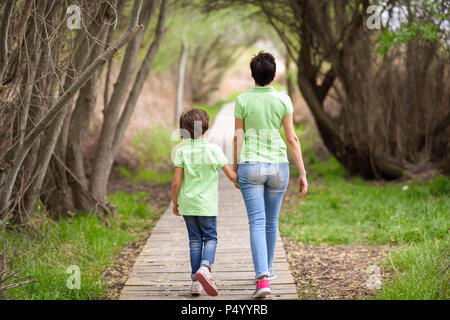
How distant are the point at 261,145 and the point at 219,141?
410 inches

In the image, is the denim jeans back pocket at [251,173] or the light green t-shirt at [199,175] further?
the light green t-shirt at [199,175]

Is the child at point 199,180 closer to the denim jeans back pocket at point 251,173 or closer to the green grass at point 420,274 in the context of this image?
the denim jeans back pocket at point 251,173

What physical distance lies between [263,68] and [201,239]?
1.44 m

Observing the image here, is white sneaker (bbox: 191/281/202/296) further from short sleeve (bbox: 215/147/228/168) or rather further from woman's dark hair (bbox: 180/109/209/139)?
woman's dark hair (bbox: 180/109/209/139)

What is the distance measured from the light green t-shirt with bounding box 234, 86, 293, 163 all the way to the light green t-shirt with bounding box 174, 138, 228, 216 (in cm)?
27

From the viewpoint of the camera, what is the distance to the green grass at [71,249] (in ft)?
14.8

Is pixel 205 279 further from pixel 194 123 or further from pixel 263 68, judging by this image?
pixel 263 68

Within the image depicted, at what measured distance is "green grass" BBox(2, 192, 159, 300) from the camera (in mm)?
4520

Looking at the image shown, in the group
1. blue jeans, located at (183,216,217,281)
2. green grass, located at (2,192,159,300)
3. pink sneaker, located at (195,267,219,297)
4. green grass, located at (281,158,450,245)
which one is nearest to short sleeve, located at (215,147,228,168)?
blue jeans, located at (183,216,217,281)
